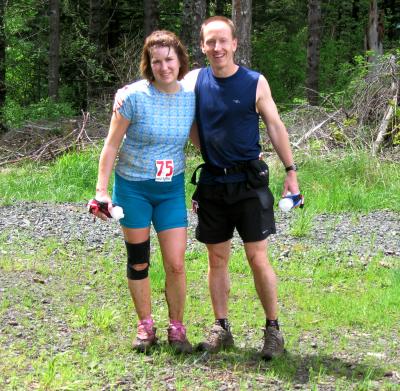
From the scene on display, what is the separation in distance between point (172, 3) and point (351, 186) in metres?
17.8

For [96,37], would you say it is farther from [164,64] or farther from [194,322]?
[164,64]

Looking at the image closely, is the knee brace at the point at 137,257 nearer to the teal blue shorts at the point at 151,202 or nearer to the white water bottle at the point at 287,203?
the teal blue shorts at the point at 151,202

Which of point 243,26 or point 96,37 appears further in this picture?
point 96,37

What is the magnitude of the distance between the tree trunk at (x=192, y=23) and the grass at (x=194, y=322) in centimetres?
796

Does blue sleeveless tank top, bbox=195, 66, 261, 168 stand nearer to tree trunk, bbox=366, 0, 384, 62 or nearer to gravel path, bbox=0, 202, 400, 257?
gravel path, bbox=0, 202, 400, 257

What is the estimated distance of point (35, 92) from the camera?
31.2 m

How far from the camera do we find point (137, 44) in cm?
1900

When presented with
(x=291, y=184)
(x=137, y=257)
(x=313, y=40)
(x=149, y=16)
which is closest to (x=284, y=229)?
(x=291, y=184)

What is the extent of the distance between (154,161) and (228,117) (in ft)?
1.67

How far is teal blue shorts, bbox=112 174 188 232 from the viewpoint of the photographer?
4418mm

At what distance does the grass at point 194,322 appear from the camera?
13.8ft

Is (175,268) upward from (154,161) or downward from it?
downward

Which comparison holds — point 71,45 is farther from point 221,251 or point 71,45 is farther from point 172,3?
point 221,251

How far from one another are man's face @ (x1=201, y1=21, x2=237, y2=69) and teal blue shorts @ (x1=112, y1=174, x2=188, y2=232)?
0.74 meters
